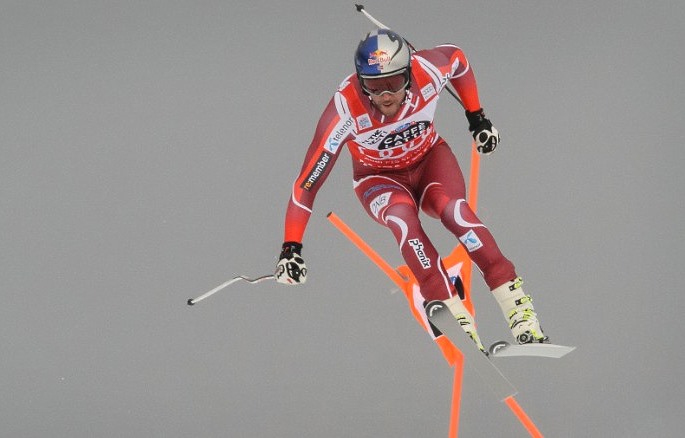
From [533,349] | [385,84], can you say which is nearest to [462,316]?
[533,349]

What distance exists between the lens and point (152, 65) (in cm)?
679

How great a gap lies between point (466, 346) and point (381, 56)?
1.04 m

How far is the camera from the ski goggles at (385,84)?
388 cm

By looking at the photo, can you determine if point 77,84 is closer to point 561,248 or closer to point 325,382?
point 325,382

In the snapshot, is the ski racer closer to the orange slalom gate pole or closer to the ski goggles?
the ski goggles

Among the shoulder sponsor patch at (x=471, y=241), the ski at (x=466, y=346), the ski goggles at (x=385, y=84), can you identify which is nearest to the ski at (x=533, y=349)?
the ski at (x=466, y=346)

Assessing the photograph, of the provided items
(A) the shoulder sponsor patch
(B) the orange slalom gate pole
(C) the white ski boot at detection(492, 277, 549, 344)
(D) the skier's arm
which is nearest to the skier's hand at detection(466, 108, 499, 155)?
(D) the skier's arm

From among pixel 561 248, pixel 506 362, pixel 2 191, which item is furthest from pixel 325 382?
pixel 2 191

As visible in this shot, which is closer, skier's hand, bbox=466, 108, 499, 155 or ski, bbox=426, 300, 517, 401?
ski, bbox=426, 300, 517, 401

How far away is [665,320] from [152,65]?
11.0 feet

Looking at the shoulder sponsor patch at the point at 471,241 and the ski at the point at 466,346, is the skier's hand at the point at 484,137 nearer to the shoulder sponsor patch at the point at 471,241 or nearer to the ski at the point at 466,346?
the shoulder sponsor patch at the point at 471,241

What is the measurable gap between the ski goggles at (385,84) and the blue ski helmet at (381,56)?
2 cm

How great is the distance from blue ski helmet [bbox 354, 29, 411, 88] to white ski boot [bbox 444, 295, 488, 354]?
2.73ft

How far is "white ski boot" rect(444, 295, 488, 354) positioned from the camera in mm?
3912
